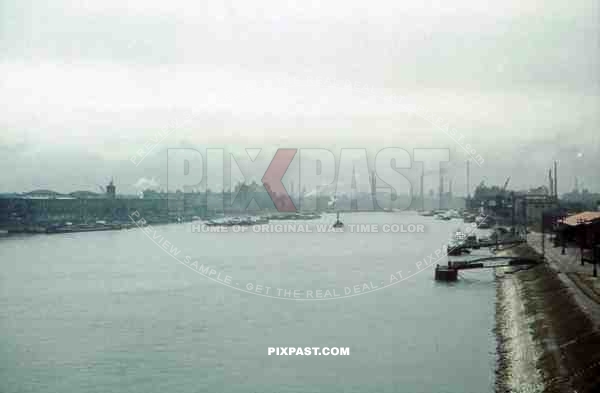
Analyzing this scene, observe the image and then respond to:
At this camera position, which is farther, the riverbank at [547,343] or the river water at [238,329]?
the river water at [238,329]

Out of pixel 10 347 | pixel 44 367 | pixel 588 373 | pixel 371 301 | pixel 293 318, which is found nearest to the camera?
pixel 588 373

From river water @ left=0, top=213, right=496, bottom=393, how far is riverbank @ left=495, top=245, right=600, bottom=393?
183mm

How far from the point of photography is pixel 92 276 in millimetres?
10914

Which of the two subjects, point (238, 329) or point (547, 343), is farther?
point (238, 329)

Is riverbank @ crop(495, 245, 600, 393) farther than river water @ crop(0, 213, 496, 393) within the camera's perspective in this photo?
No

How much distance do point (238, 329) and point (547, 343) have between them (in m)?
2.85

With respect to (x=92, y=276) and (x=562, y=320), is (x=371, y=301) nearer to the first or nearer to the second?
(x=562, y=320)

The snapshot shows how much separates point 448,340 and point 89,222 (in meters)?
26.2

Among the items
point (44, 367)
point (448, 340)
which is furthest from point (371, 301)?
point (44, 367)

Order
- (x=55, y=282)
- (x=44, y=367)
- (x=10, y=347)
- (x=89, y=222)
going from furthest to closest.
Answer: (x=89, y=222) < (x=55, y=282) < (x=10, y=347) < (x=44, y=367)

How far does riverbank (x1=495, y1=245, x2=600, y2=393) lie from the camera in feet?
15.4

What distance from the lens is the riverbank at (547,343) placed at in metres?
4.71

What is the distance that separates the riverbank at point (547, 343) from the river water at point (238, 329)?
Answer: 0.60ft

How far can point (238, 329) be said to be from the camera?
679cm
